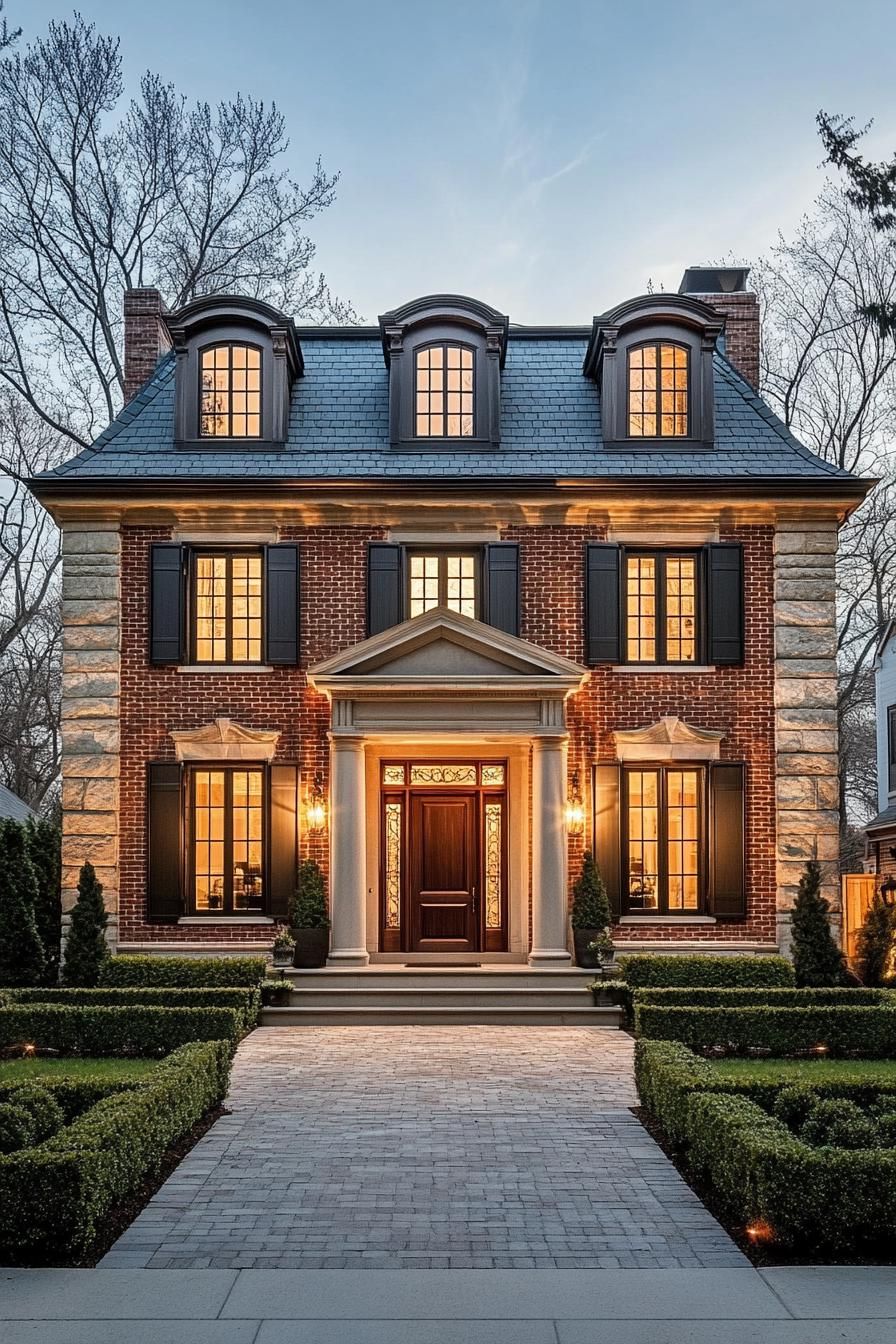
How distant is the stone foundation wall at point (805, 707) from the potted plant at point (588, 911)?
2474mm

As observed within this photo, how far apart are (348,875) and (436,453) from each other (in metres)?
6.11

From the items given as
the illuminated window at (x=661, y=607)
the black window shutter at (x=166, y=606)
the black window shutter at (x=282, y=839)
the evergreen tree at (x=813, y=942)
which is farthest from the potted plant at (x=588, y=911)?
the black window shutter at (x=166, y=606)

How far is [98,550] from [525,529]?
5890 mm

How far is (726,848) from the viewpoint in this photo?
712 inches

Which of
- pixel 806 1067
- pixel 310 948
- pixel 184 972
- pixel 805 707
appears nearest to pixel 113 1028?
pixel 184 972

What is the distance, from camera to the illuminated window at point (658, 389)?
63.4 ft

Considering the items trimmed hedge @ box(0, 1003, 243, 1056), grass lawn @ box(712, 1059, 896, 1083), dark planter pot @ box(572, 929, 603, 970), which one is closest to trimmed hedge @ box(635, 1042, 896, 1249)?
grass lawn @ box(712, 1059, 896, 1083)

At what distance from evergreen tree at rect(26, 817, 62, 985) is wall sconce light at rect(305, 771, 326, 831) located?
12.1 feet

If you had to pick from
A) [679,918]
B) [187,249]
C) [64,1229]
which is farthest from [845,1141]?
[187,249]

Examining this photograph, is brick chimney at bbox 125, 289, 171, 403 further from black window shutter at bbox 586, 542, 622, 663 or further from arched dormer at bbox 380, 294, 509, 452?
black window shutter at bbox 586, 542, 622, 663

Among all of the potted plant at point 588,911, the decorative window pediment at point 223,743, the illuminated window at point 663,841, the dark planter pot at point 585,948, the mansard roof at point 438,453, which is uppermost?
the mansard roof at point 438,453

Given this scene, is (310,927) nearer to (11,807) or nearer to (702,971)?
(702,971)

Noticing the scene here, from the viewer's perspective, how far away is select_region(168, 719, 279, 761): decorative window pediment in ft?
59.8

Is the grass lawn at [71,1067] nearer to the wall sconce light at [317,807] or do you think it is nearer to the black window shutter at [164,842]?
the black window shutter at [164,842]
